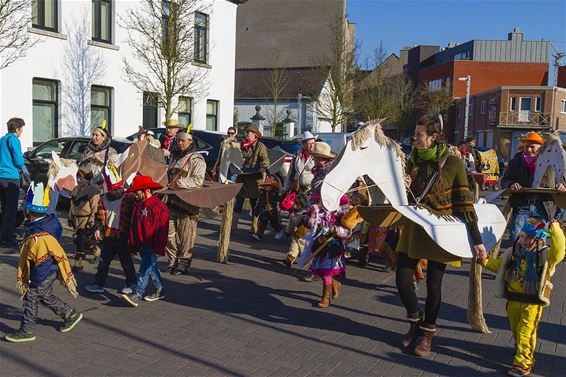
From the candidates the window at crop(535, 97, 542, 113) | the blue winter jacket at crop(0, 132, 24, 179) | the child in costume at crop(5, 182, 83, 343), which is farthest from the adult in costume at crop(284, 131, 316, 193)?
the window at crop(535, 97, 542, 113)

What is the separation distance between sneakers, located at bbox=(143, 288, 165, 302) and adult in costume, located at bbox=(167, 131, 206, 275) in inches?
48.4

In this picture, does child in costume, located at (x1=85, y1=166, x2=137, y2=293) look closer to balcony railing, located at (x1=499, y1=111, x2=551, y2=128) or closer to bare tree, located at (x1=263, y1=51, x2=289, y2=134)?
→ bare tree, located at (x1=263, y1=51, x2=289, y2=134)

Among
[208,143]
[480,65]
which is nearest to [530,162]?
[208,143]

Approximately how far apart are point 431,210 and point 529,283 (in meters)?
0.98

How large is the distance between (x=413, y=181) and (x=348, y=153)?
66 cm

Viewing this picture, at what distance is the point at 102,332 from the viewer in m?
5.57

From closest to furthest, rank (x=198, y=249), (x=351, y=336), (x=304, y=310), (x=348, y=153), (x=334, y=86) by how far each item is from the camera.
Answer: (x=348, y=153) < (x=351, y=336) < (x=304, y=310) < (x=198, y=249) < (x=334, y=86)

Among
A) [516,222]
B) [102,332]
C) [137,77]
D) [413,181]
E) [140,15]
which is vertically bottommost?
[102,332]

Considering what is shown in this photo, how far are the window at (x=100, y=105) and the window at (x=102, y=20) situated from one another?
1.68 meters

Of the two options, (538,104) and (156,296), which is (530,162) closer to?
(156,296)

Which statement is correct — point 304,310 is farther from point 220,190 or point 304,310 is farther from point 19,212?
point 19,212

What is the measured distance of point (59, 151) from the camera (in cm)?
1302

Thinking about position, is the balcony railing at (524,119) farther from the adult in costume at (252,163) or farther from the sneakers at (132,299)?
the sneakers at (132,299)

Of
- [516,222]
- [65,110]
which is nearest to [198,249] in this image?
[516,222]
